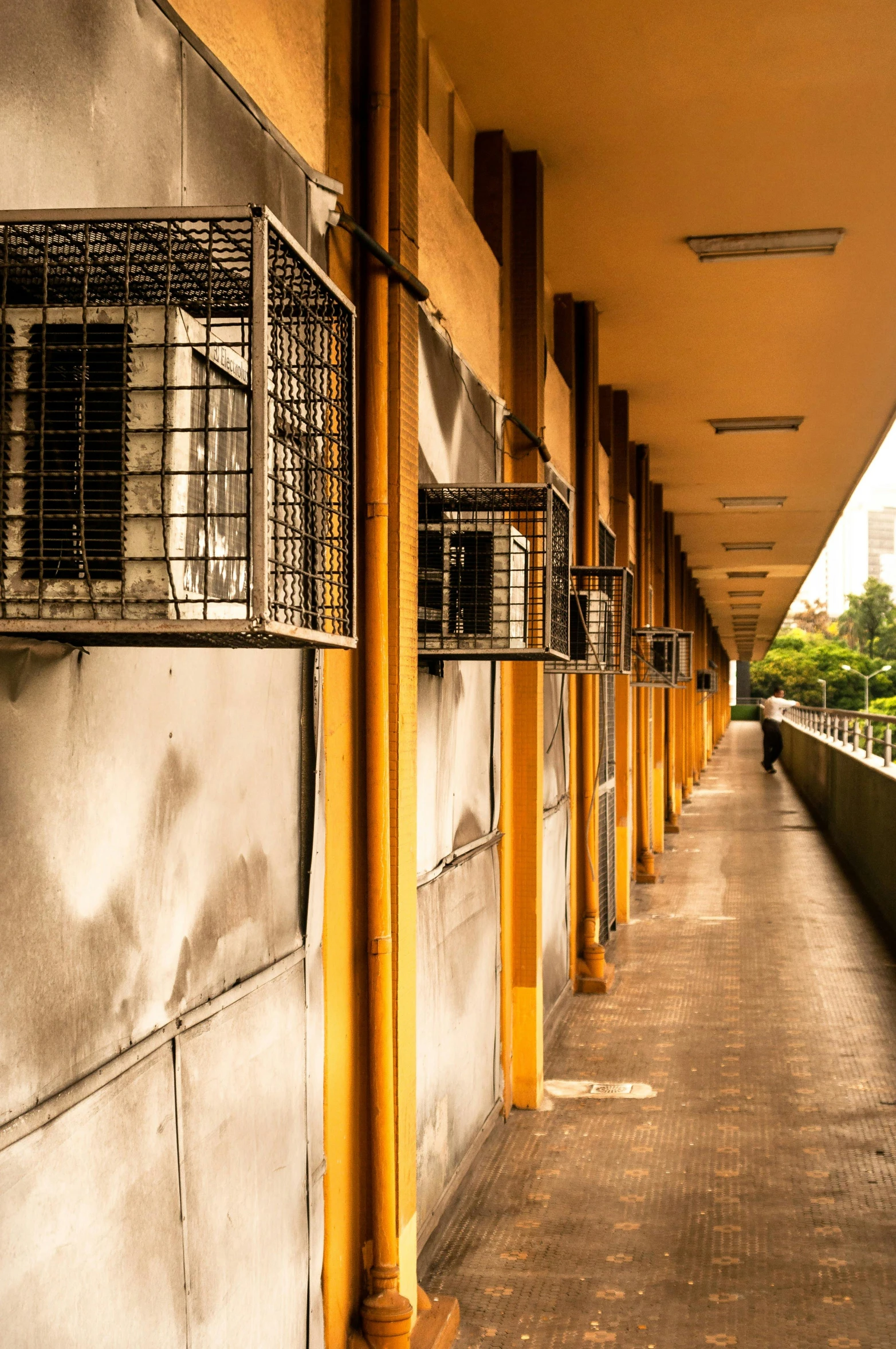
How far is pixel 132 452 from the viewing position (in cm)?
162

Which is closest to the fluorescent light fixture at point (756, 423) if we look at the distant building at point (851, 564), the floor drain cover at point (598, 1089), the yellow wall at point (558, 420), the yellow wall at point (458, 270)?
the yellow wall at point (558, 420)

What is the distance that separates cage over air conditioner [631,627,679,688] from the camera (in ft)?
31.1

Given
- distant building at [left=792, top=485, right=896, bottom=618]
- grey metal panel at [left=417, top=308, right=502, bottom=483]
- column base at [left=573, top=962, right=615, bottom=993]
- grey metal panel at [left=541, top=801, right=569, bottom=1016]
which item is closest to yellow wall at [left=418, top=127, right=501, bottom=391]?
grey metal panel at [left=417, top=308, right=502, bottom=483]

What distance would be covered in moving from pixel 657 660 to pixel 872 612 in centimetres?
9800

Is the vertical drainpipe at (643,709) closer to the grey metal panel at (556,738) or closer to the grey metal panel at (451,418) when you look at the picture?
the grey metal panel at (556,738)

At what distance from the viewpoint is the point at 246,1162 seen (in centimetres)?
248

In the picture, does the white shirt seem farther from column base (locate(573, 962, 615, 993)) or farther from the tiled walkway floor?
→ column base (locate(573, 962, 615, 993))

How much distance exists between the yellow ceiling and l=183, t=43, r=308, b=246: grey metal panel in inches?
72.0

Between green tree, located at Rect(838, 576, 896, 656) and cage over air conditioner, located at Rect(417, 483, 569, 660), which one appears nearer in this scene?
cage over air conditioner, located at Rect(417, 483, 569, 660)

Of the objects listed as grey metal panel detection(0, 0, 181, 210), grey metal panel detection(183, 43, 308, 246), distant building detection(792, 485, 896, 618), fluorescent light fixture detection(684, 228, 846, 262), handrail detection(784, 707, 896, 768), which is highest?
distant building detection(792, 485, 896, 618)

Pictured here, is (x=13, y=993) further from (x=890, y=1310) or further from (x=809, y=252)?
(x=809, y=252)

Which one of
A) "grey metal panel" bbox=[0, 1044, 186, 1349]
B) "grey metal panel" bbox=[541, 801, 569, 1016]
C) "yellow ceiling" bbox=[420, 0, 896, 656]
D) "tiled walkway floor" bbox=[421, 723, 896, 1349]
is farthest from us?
"grey metal panel" bbox=[541, 801, 569, 1016]

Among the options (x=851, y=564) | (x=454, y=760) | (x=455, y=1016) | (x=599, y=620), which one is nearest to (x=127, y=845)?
(x=454, y=760)

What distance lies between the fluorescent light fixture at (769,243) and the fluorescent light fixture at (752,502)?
331 inches
